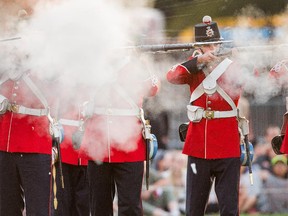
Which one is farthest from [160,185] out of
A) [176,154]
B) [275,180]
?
[275,180]

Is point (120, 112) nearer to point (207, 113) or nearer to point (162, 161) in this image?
point (207, 113)

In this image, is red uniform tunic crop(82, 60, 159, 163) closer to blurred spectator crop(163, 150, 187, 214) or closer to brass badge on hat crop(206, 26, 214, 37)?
brass badge on hat crop(206, 26, 214, 37)

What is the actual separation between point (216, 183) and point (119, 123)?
3.09ft

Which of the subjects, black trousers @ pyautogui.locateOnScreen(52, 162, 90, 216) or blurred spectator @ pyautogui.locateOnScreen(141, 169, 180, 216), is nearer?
black trousers @ pyautogui.locateOnScreen(52, 162, 90, 216)

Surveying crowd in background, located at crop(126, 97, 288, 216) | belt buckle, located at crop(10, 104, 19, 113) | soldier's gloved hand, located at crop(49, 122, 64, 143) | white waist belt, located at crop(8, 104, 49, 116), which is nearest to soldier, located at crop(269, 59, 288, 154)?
soldier's gloved hand, located at crop(49, 122, 64, 143)

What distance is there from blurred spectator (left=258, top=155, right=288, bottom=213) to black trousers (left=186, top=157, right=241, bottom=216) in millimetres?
3959

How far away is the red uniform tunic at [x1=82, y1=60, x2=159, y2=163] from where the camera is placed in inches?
270

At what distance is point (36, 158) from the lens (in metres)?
6.76

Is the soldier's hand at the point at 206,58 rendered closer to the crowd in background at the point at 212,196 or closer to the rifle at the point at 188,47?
the rifle at the point at 188,47

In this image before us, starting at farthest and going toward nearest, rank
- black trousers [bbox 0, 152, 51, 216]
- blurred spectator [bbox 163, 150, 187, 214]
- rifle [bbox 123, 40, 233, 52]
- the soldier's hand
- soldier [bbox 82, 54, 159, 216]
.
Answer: blurred spectator [bbox 163, 150, 187, 214]
the soldier's hand
soldier [bbox 82, 54, 159, 216]
black trousers [bbox 0, 152, 51, 216]
rifle [bbox 123, 40, 233, 52]

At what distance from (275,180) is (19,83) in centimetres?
515

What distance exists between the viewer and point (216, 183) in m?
7.16

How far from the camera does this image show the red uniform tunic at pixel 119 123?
6.86m

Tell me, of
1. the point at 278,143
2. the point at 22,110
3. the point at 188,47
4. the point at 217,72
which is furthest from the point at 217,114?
the point at 22,110
